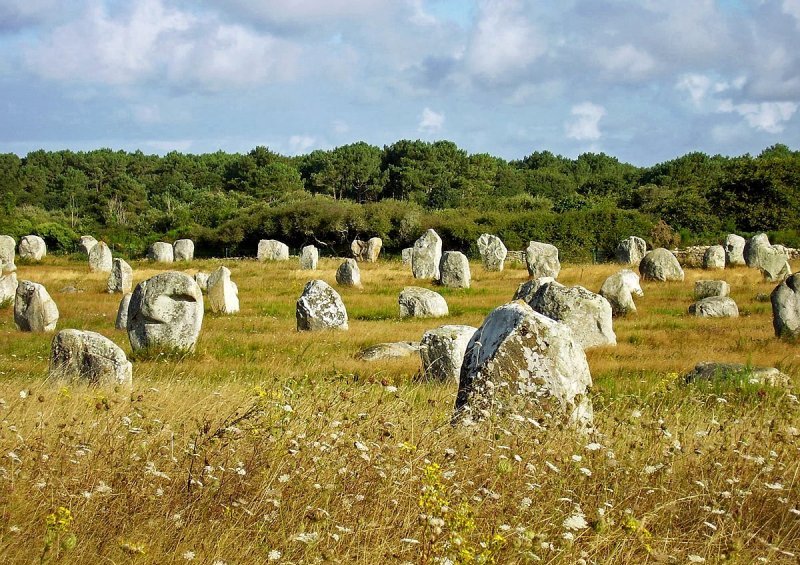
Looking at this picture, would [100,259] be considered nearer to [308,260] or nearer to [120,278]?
[308,260]

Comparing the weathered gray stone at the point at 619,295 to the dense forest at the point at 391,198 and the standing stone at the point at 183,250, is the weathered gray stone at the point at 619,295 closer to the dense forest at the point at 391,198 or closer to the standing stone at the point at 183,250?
the dense forest at the point at 391,198

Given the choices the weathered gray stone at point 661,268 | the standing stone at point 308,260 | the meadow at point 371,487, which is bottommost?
the meadow at point 371,487

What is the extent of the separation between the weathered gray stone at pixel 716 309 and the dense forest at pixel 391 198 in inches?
1085

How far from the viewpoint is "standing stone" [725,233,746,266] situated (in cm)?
4111

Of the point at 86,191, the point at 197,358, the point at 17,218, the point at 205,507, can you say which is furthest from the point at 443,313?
the point at 86,191

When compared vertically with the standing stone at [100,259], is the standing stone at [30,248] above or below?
above

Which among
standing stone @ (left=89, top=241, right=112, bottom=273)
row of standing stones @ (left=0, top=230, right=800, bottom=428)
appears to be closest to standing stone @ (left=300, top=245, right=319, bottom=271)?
row of standing stones @ (left=0, top=230, right=800, bottom=428)

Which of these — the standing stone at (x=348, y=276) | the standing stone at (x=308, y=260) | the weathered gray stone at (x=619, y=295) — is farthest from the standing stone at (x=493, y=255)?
the weathered gray stone at (x=619, y=295)

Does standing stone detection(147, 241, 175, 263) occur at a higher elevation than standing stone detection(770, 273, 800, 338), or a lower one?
higher

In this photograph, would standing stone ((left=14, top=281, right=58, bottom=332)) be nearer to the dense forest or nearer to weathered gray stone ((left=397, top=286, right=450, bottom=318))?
weathered gray stone ((left=397, top=286, right=450, bottom=318))

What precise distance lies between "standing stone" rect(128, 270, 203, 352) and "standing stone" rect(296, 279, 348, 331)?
4.55 meters

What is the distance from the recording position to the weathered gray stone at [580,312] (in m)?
17.8

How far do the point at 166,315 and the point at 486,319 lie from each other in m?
9.99

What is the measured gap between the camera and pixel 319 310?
21.6 meters
